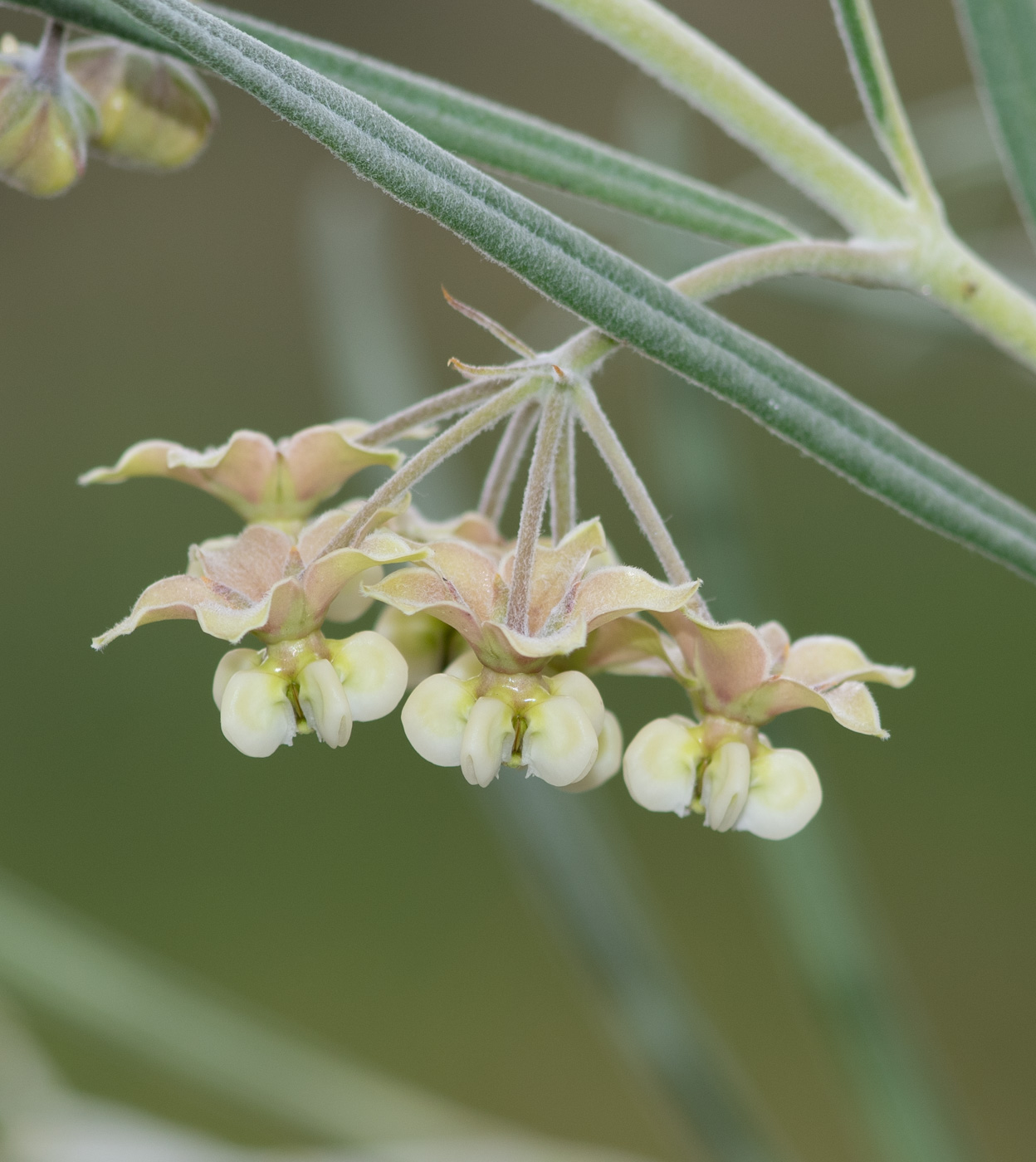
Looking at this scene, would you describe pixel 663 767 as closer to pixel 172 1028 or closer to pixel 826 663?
pixel 826 663

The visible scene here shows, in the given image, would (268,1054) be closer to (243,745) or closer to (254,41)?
(243,745)

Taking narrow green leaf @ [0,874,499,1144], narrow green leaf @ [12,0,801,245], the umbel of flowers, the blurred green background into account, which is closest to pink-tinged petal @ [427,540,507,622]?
the umbel of flowers

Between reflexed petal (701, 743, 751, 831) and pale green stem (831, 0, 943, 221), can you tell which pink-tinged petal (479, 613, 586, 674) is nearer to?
reflexed petal (701, 743, 751, 831)

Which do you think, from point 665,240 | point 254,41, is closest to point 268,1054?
point 665,240

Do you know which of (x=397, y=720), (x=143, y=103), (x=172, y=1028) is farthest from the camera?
(x=397, y=720)

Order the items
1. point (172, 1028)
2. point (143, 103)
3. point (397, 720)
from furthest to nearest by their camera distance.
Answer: point (397, 720), point (172, 1028), point (143, 103)

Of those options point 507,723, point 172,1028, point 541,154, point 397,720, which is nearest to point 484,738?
point 507,723
